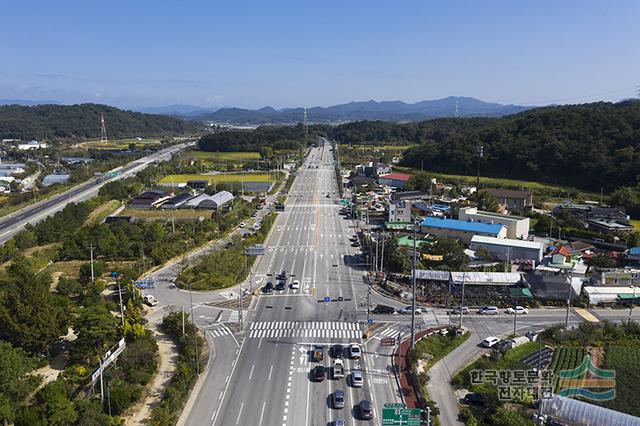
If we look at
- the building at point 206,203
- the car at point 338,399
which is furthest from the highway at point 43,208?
the car at point 338,399

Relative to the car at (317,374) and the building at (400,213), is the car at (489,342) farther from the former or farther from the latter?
the building at (400,213)

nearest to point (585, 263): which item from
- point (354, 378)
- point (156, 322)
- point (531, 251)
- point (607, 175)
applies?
point (531, 251)

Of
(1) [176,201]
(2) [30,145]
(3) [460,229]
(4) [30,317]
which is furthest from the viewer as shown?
(2) [30,145]

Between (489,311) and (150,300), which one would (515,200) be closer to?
(489,311)

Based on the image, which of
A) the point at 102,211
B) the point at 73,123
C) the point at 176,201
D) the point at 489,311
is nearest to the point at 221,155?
the point at 176,201

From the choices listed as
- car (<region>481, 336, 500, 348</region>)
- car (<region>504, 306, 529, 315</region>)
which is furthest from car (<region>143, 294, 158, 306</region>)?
car (<region>504, 306, 529, 315</region>)

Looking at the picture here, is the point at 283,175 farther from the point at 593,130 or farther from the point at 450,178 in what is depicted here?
the point at 593,130

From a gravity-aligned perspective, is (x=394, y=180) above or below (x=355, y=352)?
above

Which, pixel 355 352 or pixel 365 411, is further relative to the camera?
pixel 355 352
